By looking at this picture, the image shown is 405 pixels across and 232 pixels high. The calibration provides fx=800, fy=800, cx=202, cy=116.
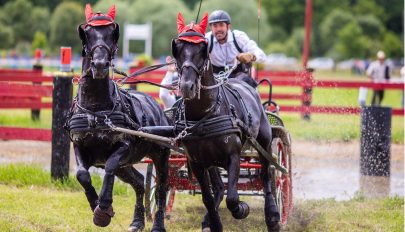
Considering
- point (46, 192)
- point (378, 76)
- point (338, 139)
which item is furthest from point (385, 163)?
point (378, 76)

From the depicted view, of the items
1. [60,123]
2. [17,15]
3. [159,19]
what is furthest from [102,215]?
[159,19]

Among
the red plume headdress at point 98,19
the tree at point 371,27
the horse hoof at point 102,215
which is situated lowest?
the horse hoof at point 102,215

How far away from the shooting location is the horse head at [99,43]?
23.4 feet

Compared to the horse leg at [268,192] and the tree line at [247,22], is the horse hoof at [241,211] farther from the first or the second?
the tree line at [247,22]

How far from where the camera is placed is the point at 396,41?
86.7 m

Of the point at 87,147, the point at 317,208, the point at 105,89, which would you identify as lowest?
the point at 317,208

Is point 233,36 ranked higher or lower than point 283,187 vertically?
higher

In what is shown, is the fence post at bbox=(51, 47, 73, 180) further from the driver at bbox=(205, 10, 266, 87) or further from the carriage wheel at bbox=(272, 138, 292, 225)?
the carriage wheel at bbox=(272, 138, 292, 225)

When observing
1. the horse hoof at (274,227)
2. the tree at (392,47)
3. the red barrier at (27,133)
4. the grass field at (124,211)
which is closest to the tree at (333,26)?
the tree at (392,47)

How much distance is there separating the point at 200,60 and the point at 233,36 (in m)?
3.04

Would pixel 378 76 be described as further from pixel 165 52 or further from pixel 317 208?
pixel 165 52

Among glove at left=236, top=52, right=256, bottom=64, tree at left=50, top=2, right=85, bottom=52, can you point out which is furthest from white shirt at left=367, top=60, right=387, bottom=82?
tree at left=50, top=2, right=85, bottom=52

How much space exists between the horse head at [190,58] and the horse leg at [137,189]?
2029 millimetres

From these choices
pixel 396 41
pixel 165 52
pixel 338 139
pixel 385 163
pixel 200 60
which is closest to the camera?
pixel 200 60
